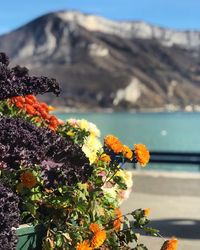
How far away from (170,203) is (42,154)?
214 inches

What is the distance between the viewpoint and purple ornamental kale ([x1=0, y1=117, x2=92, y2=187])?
4188mm

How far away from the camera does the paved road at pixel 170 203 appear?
266 inches

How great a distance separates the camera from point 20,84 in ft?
16.0

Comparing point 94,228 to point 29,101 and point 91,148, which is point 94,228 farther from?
point 29,101

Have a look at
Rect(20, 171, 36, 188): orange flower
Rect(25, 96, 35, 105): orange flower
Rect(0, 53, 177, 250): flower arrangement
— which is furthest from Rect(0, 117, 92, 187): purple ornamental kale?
Rect(25, 96, 35, 105): orange flower

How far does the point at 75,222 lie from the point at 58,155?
18.8 inches

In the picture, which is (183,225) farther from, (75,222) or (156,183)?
A: (156,183)

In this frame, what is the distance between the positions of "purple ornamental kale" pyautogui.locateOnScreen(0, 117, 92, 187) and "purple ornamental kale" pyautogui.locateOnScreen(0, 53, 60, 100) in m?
0.38

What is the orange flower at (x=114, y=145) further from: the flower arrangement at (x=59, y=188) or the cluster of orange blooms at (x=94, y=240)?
the cluster of orange blooms at (x=94, y=240)

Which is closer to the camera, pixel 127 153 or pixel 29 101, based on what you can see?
pixel 127 153

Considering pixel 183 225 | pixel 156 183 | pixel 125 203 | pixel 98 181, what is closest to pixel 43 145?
pixel 98 181

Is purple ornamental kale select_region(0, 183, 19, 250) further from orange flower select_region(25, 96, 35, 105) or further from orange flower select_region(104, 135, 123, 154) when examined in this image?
orange flower select_region(25, 96, 35, 105)

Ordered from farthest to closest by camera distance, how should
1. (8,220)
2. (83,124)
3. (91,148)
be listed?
(83,124)
(91,148)
(8,220)

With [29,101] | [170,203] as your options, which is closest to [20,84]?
[29,101]
